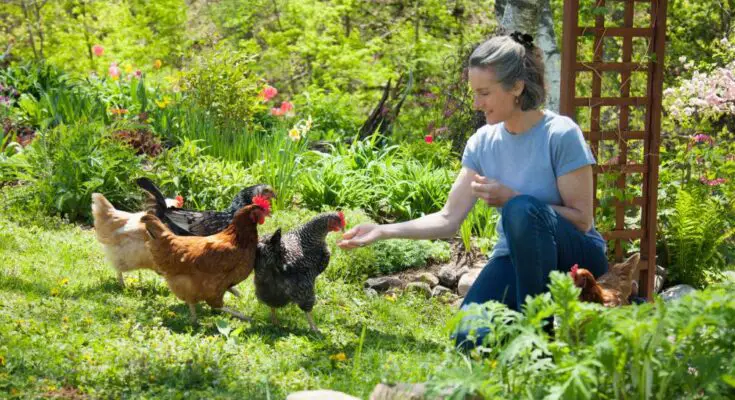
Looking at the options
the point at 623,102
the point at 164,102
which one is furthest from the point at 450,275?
the point at 164,102

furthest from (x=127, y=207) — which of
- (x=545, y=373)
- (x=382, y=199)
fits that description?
(x=545, y=373)

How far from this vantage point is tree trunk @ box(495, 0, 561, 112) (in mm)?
6410

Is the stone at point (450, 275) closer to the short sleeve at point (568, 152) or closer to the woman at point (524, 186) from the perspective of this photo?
the woman at point (524, 186)

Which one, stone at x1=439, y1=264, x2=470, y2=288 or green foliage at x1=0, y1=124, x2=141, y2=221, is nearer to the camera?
stone at x1=439, y1=264, x2=470, y2=288

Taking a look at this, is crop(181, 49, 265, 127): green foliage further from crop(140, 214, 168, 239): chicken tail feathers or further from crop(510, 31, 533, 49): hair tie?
crop(510, 31, 533, 49): hair tie

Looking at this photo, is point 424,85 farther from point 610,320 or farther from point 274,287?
point 610,320

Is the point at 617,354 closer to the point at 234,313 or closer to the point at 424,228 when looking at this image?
the point at 424,228

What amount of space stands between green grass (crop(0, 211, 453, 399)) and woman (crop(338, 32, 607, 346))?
1.99 feet

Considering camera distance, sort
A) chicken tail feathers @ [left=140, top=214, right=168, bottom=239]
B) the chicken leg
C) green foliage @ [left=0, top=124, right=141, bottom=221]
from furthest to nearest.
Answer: green foliage @ [left=0, top=124, right=141, bottom=221]
the chicken leg
chicken tail feathers @ [left=140, top=214, right=168, bottom=239]

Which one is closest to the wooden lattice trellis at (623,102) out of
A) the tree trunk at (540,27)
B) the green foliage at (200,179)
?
the tree trunk at (540,27)

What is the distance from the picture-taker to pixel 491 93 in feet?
13.3

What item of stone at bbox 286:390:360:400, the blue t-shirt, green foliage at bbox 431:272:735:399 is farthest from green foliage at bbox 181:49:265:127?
green foliage at bbox 431:272:735:399

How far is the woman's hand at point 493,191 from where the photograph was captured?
4008mm

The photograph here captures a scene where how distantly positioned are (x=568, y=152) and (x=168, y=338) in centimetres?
229
